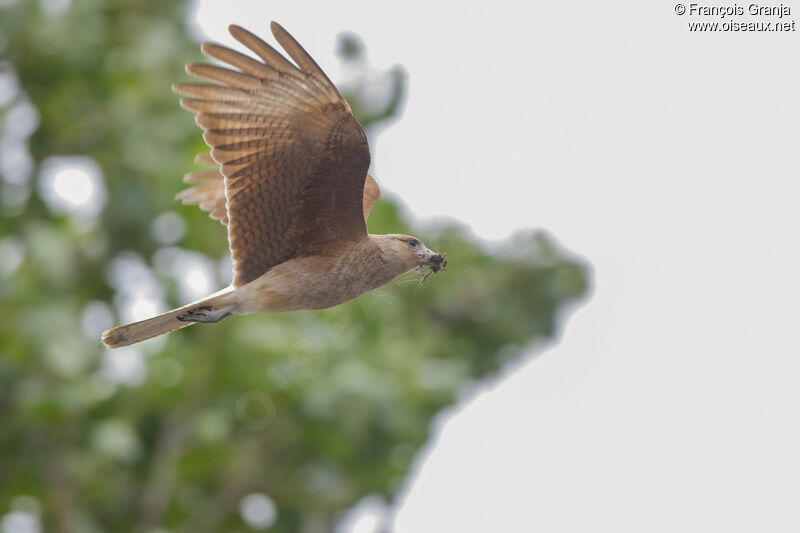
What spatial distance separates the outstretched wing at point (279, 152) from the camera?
12.4 ft

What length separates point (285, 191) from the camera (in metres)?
3.97

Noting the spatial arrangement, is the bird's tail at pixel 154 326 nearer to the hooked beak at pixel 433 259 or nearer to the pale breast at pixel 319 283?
the pale breast at pixel 319 283

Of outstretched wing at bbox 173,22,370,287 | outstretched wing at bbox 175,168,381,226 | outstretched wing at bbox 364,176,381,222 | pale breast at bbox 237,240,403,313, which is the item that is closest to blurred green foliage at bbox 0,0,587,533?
outstretched wing at bbox 175,168,381,226

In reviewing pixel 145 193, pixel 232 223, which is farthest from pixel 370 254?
pixel 145 193

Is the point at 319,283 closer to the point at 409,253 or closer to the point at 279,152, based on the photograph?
the point at 409,253

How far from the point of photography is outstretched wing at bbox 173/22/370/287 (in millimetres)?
3789

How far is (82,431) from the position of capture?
14266 millimetres

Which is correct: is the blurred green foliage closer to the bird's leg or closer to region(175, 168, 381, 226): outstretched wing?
region(175, 168, 381, 226): outstretched wing

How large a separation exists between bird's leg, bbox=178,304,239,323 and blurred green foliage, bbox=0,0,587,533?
849cm

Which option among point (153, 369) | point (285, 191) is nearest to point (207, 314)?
point (285, 191)

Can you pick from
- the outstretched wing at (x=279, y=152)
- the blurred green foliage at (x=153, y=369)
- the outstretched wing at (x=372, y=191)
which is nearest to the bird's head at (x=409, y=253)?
the outstretched wing at (x=279, y=152)

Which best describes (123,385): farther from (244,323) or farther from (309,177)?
(309,177)

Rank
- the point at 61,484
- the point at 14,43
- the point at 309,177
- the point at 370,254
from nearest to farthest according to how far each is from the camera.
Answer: the point at 370,254 → the point at 309,177 → the point at 61,484 → the point at 14,43

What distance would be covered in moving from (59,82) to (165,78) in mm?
1468
